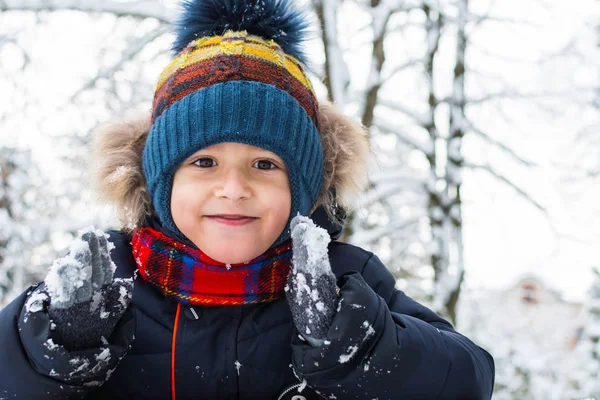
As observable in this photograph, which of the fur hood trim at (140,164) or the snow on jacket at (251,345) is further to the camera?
the fur hood trim at (140,164)

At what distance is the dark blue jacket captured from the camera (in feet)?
3.79

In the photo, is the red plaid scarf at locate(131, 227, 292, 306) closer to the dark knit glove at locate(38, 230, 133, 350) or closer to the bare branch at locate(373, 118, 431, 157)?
the dark knit glove at locate(38, 230, 133, 350)

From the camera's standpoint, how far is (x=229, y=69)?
1.48 metres

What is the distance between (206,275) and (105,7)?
7.27 ft

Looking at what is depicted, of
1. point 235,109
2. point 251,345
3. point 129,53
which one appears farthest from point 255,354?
point 129,53

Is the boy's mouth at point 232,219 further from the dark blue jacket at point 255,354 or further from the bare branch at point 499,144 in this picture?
the bare branch at point 499,144

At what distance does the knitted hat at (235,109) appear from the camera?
4.64 ft

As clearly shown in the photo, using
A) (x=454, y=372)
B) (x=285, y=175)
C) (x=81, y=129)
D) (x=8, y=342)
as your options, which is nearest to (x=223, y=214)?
(x=285, y=175)

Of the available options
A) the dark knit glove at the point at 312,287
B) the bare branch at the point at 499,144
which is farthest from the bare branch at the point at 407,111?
the dark knit glove at the point at 312,287

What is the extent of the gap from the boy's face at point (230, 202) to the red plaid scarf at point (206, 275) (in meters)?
0.06

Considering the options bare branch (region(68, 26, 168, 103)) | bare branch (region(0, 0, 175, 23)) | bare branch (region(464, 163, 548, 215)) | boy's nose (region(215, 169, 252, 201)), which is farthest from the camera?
bare branch (region(464, 163, 548, 215))

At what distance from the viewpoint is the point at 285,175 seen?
149 cm

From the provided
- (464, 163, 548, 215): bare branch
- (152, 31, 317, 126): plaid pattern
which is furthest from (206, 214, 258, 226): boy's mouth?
(464, 163, 548, 215): bare branch

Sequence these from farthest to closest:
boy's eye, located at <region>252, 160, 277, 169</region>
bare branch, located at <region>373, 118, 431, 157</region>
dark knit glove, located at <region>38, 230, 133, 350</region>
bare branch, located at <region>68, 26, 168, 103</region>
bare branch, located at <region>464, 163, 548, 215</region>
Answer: bare branch, located at <region>464, 163, 548, 215</region>
bare branch, located at <region>373, 118, 431, 157</region>
bare branch, located at <region>68, 26, 168, 103</region>
boy's eye, located at <region>252, 160, 277, 169</region>
dark knit glove, located at <region>38, 230, 133, 350</region>
